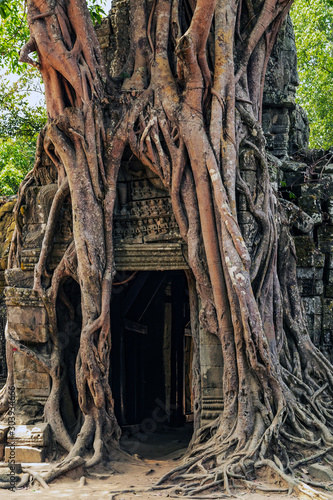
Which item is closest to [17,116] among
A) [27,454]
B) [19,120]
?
[19,120]

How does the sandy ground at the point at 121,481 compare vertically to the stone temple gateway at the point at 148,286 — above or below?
below

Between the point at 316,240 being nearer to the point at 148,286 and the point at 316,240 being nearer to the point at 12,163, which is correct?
the point at 148,286

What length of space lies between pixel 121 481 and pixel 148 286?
332cm

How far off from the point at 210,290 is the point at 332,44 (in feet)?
39.1

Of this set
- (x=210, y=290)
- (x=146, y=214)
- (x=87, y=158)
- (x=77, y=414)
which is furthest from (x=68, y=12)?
(x=77, y=414)

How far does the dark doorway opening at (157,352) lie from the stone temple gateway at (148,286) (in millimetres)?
14

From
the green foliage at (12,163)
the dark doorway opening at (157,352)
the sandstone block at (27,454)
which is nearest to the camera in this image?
the sandstone block at (27,454)

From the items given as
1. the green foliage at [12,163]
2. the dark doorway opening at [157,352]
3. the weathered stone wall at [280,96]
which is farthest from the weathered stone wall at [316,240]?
the green foliage at [12,163]

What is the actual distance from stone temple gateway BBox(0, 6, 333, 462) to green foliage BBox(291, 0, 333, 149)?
6061 mm

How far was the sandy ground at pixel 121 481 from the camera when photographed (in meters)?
5.27

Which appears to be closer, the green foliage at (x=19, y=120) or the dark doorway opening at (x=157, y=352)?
the dark doorway opening at (x=157, y=352)

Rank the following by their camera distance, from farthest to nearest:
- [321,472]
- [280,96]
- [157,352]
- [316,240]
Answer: [157,352] → [280,96] → [316,240] → [321,472]

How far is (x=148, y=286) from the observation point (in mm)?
8727

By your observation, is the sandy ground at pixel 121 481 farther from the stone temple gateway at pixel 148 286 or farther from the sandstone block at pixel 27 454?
the stone temple gateway at pixel 148 286
